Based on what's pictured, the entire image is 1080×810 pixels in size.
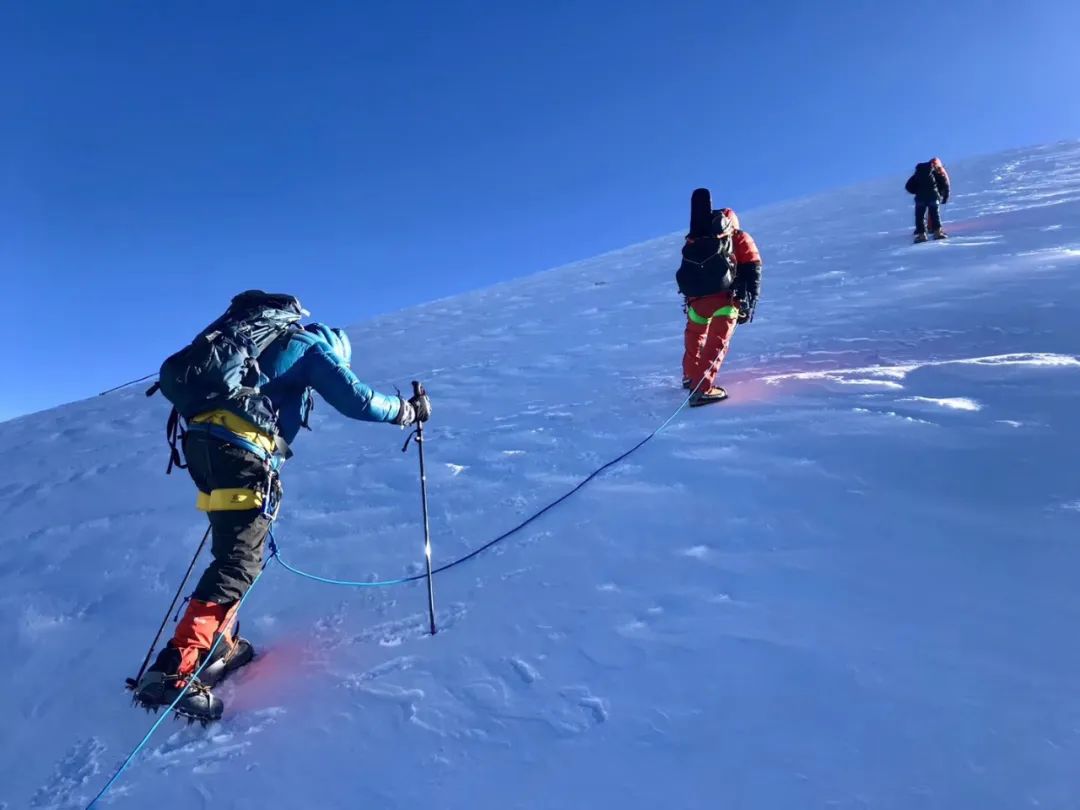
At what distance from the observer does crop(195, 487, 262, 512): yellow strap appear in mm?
2967

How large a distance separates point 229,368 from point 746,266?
4.05 m

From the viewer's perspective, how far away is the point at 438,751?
234cm

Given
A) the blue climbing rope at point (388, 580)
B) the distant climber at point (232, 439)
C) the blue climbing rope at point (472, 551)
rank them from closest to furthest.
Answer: the blue climbing rope at point (388, 580) → the distant climber at point (232, 439) → the blue climbing rope at point (472, 551)

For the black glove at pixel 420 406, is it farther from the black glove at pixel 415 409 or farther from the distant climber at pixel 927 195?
the distant climber at pixel 927 195

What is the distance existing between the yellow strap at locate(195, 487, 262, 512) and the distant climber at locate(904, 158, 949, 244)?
1075 centimetres

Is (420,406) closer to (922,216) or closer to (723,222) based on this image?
(723,222)

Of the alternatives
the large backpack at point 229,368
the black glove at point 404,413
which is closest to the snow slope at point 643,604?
the black glove at point 404,413

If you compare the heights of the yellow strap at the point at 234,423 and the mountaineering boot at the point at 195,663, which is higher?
the yellow strap at the point at 234,423

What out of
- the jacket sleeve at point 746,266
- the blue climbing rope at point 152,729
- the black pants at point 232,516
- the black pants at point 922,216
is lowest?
the blue climbing rope at point 152,729

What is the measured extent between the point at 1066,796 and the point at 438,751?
177 cm

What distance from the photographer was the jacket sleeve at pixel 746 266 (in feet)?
18.1

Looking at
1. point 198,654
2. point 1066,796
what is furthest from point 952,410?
point 198,654

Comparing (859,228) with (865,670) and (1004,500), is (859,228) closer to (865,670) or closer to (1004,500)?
(1004,500)

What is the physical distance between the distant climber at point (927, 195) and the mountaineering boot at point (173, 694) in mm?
11213
